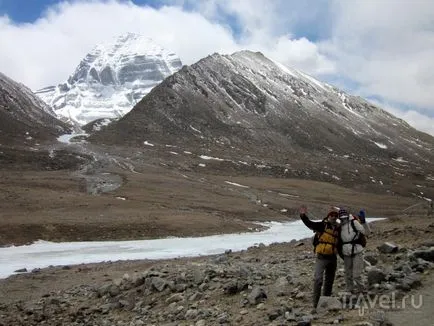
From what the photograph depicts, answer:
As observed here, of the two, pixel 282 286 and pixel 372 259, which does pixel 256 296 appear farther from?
pixel 372 259

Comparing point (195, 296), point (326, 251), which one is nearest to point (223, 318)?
point (195, 296)

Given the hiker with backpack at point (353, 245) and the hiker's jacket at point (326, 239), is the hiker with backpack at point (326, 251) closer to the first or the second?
the hiker's jacket at point (326, 239)

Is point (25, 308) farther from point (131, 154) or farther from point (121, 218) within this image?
point (131, 154)

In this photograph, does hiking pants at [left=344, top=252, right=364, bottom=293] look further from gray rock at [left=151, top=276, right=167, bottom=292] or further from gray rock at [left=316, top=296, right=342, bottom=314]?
gray rock at [left=151, top=276, right=167, bottom=292]

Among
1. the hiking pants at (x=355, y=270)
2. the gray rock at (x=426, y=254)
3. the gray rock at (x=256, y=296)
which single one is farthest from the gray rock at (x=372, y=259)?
the gray rock at (x=256, y=296)

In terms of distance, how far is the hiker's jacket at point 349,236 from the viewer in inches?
566

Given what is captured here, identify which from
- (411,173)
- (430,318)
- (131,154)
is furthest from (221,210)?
(411,173)

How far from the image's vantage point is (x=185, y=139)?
178 metres

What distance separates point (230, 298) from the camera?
1691 centimetres

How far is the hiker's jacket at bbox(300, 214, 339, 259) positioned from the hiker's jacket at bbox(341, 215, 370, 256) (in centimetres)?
21

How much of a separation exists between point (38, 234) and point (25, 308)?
2867 cm

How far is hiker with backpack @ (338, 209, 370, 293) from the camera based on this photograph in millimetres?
14375

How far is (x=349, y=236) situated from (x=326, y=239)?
0.68 meters

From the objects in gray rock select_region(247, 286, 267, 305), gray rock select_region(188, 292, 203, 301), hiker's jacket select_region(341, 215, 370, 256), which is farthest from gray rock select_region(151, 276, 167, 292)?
hiker's jacket select_region(341, 215, 370, 256)
